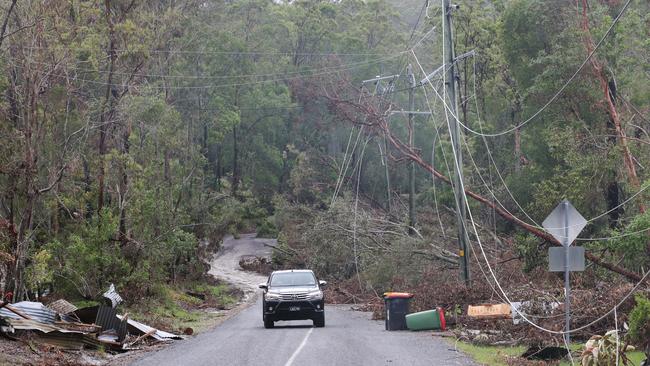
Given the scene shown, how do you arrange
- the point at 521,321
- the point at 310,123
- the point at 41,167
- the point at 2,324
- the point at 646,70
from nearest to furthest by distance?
the point at 2,324, the point at 521,321, the point at 41,167, the point at 646,70, the point at 310,123

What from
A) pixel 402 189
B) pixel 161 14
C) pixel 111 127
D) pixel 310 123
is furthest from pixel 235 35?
pixel 111 127

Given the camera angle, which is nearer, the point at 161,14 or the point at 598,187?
the point at 598,187

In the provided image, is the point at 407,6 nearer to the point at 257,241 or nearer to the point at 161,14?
the point at 257,241

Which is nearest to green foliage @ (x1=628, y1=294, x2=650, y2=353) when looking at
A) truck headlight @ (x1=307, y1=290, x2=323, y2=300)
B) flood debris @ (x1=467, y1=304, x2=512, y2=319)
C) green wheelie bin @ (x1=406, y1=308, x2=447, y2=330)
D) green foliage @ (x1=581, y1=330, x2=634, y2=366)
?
green foliage @ (x1=581, y1=330, x2=634, y2=366)

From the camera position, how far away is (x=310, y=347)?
1992 cm

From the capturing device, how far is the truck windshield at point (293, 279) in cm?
2808

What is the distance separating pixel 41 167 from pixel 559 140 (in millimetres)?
18783

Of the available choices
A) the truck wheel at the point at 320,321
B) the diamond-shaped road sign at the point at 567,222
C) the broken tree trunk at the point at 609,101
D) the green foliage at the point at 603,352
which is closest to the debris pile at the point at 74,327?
the truck wheel at the point at 320,321

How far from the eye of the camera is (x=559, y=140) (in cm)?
3472

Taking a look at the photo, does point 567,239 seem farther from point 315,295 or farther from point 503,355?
point 315,295

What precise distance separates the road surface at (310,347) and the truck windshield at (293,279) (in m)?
1.34

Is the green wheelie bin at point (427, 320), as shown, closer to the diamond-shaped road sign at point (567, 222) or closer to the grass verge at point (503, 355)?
the grass verge at point (503, 355)

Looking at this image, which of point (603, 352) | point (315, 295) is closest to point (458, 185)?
point (315, 295)

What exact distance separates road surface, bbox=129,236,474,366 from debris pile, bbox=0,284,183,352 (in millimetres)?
1281
